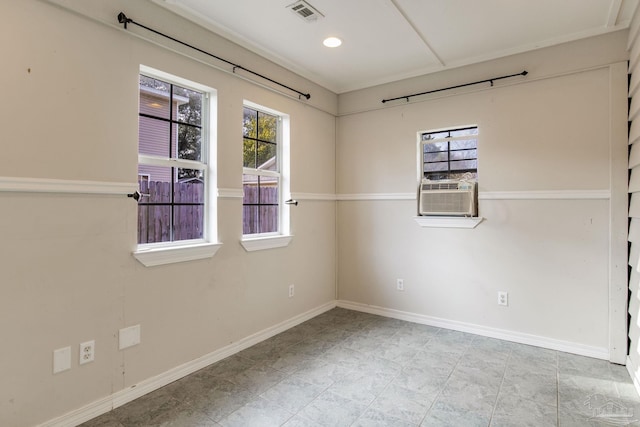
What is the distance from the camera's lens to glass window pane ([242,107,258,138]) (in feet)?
10.2

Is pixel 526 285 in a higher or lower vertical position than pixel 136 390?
higher

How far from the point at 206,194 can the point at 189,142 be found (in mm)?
421

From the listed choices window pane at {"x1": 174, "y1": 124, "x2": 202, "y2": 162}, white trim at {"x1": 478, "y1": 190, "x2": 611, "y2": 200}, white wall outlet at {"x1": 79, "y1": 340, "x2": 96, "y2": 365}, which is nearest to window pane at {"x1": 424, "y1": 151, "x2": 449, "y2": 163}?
white trim at {"x1": 478, "y1": 190, "x2": 611, "y2": 200}

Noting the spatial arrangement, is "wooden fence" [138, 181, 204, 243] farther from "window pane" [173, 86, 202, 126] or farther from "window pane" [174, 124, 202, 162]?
"window pane" [173, 86, 202, 126]

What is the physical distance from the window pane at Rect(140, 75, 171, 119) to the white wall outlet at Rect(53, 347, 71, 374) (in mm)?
1540

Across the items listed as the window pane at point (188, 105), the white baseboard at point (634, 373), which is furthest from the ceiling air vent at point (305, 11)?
the white baseboard at point (634, 373)

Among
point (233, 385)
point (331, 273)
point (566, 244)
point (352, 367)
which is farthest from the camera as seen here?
point (331, 273)

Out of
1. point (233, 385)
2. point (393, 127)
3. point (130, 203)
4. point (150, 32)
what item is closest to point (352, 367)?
point (233, 385)

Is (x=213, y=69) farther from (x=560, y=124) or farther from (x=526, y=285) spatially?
(x=526, y=285)

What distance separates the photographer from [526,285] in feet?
10.0

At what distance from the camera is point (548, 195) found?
9.68 feet

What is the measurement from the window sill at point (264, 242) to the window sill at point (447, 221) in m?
1.40

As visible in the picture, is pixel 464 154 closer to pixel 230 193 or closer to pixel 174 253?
pixel 230 193

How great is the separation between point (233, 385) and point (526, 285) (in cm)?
260
